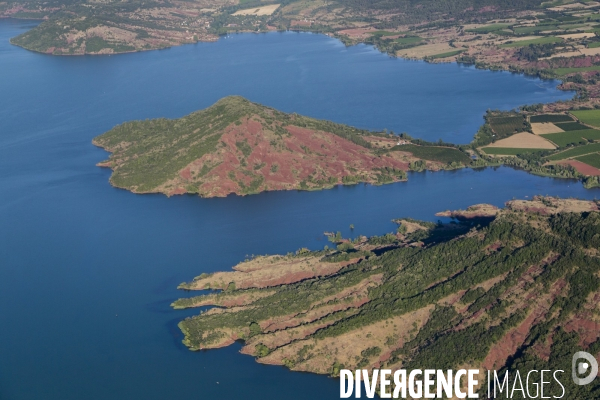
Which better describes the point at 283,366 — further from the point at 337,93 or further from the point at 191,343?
the point at 337,93

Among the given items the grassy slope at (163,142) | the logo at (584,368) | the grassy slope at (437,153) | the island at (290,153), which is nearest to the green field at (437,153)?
the grassy slope at (437,153)

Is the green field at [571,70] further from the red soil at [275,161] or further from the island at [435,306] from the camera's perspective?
the island at [435,306]

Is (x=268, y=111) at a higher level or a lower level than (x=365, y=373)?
higher

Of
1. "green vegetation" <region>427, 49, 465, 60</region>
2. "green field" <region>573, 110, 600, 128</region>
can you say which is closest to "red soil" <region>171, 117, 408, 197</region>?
"green field" <region>573, 110, 600, 128</region>

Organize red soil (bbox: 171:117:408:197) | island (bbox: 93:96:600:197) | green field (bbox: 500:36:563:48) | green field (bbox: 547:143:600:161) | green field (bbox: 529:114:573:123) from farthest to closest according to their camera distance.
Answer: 1. green field (bbox: 500:36:563:48)
2. green field (bbox: 529:114:573:123)
3. green field (bbox: 547:143:600:161)
4. island (bbox: 93:96:600:197)
5. red soil (bbox: 171:117:408:197)

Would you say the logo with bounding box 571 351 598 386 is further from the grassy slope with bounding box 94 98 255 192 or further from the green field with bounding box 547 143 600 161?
the grassy slope with bounding box 94 98 255 192

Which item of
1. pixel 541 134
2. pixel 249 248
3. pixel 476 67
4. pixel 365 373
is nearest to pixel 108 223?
pixel 249 248
